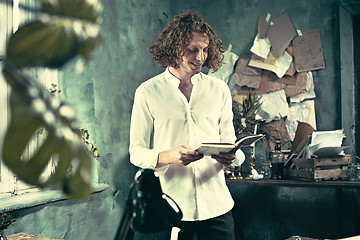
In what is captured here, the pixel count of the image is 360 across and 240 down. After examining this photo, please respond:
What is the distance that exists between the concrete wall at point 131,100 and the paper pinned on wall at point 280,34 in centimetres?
6

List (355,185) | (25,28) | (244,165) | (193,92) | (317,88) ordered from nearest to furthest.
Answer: (25,28) < (193,92) < (355,185) < (317,88) < (244,165)

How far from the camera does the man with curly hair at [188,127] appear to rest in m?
1.71

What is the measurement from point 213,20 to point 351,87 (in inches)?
52.4

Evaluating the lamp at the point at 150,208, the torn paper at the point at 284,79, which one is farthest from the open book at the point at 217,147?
the torn paper at the point at 284,79

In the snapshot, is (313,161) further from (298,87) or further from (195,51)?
(195,51)

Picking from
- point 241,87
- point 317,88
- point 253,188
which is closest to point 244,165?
point 253,188

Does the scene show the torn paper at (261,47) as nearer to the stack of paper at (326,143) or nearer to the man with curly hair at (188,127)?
the stack of paper at (326,143)

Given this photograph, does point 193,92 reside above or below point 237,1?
below

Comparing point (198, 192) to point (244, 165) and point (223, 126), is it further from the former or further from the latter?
point (244, 165)

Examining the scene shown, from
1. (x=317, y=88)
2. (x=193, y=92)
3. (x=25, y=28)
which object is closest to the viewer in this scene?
(x=25, y=28)

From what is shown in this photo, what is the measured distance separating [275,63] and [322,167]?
1026 millimetres

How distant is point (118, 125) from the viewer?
105 inches

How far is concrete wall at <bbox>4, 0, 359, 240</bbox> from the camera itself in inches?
95.4

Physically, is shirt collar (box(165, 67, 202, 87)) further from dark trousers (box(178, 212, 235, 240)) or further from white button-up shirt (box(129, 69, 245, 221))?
dark trousers (box(178, 212, 235, 240))
